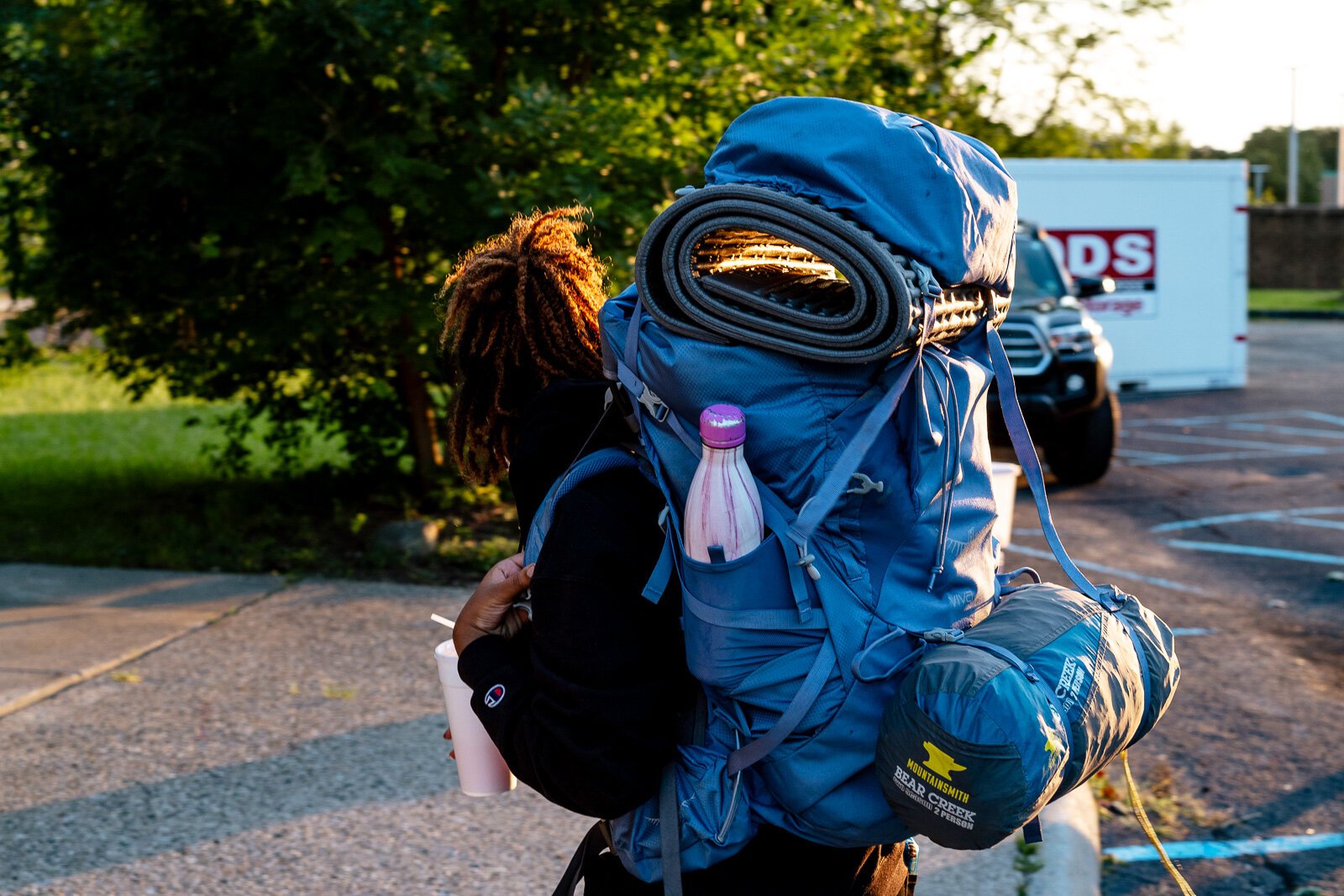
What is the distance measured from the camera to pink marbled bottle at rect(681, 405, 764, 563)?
1434 millimetres

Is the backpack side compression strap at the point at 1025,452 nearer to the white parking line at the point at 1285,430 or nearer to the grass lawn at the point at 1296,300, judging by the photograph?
the white parking line at the point at 1285,430

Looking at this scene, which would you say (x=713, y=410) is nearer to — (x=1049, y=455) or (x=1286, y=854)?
(x=1286, y=854)

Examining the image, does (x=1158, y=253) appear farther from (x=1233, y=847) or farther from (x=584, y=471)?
(x=584, y=471)

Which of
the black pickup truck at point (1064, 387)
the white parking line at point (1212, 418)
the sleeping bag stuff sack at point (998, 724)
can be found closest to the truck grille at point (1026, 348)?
the black pickup truck at point (1064, 387)

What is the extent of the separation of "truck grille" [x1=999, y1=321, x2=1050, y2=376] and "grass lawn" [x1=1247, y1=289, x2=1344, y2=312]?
2090cm

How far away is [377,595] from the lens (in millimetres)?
5875

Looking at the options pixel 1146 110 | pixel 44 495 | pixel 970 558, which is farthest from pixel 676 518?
pixel 1146 110

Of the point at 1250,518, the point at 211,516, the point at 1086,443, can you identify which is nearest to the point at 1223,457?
the point at 1086,443

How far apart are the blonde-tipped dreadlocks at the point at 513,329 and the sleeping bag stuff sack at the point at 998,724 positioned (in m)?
0.73

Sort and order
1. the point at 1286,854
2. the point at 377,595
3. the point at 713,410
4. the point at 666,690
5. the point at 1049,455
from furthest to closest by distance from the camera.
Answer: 1. the point at 1049,455
2. the point at 377,595
3. the point at 1286,854
4. the point at 666,690
5. the point at 713,410

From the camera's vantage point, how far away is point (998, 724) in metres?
1.39

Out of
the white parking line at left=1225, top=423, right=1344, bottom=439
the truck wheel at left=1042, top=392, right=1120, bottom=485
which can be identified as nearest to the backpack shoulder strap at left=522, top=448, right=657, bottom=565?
the truck wheel at left=1042, top=392, right=1120, bottom=485

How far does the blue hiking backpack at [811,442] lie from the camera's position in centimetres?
147

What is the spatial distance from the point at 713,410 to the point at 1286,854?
3.10 m
